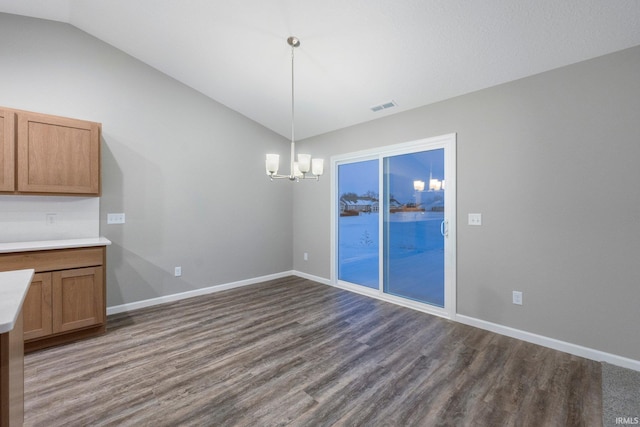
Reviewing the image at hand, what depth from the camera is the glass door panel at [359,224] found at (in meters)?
4.27

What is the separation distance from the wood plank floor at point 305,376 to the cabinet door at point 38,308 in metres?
0.21

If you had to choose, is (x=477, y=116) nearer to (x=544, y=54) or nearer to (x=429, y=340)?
(x=544, y=54)

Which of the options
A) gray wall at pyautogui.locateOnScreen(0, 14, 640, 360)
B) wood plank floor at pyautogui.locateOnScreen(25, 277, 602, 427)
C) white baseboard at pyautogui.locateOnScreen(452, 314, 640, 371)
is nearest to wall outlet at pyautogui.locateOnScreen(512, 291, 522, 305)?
gray wall at pyautogui.locateOnScreen(0, 14, 640, 360)

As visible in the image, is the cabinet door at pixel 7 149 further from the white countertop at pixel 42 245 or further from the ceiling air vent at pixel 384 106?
the ceiling air vent at pixel 384 106

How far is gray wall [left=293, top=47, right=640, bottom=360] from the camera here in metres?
2.30

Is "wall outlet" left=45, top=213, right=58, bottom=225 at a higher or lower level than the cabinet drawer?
higher

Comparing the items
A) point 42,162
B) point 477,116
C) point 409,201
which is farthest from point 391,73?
point 42,162

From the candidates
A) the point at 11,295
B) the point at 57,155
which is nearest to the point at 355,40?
the point at 11,295

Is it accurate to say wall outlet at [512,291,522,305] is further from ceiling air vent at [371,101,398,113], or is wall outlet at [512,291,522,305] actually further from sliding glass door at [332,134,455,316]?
ceiling air vent at [371,101,398,113]

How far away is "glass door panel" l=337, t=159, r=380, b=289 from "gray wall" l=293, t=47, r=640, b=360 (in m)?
1.25

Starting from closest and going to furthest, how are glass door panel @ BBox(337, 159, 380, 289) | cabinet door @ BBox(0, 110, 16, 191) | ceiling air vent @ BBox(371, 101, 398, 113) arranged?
cabinet door @ BBox(0, 110, 16, 191) → ceiling air vent @ BBox(371, 101, 398, 113) → glass door panel @ BBox(337, 159, 380, 289)

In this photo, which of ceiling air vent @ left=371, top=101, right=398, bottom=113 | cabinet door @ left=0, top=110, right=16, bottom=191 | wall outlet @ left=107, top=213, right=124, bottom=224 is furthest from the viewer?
ceiling air vent @ left=371, top=101, right=398, bottom=113

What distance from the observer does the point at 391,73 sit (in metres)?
3.06

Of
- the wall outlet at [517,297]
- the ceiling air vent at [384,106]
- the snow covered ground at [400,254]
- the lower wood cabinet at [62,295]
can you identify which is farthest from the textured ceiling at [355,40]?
the lower wood cabinet at [62,295]
